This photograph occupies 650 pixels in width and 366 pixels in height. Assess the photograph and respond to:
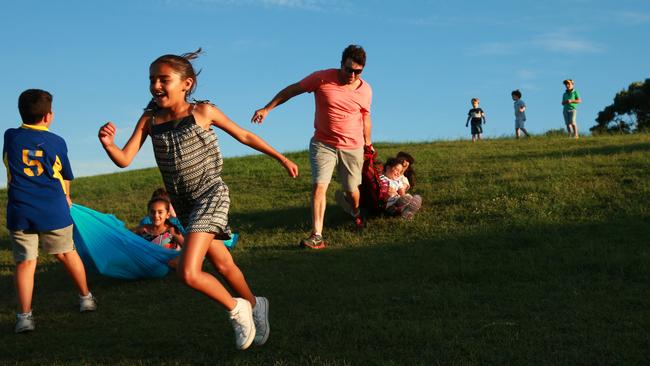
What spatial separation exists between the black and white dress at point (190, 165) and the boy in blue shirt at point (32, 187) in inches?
53.9

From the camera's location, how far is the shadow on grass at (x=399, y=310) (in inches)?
182

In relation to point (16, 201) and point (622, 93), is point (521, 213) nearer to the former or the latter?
point (16, 201)

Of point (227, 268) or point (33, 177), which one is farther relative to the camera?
point (33, 177)

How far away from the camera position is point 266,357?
460 centimetres

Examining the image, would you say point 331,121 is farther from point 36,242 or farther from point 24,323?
point 24,323

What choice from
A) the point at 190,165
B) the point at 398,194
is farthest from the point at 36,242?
the point at 398,194

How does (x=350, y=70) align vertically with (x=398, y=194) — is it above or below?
above

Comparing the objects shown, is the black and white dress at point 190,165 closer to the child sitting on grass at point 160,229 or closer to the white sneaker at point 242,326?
the white sneaker at point 242,326

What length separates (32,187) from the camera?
5871 millimetres

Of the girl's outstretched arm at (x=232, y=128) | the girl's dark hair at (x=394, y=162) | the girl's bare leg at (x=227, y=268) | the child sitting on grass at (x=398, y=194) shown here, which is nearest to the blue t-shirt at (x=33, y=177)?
the girl's outstretched arm at (x=232, y=128)

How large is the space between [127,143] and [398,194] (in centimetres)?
614

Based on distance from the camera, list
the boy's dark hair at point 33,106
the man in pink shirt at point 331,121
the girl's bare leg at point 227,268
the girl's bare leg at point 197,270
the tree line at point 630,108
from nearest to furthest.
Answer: the girl's bare leg at point 197,270
the girl's bare leg at point 227,268
the boy's dark hair at point 33,106
the man in pink shirt at point 331,121
the tree line at point 630,108

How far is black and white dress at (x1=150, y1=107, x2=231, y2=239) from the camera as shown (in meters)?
4.96

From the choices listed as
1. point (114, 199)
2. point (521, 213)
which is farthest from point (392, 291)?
point (114, 199)
